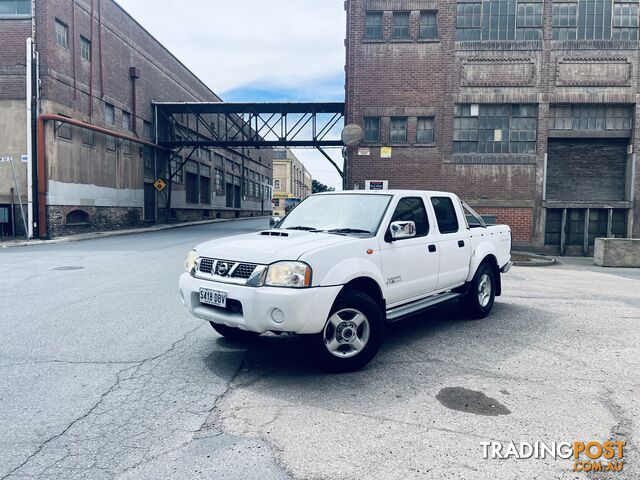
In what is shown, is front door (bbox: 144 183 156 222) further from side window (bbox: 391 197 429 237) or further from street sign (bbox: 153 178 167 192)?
side window (bbox: 391 197 429 237)

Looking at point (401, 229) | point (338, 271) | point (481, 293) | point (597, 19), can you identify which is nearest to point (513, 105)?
point (597, 19)

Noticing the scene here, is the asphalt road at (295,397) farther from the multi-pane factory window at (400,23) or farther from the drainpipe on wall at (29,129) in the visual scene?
the drainpipe on wall at (29,129)

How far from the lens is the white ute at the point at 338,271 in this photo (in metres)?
4.17

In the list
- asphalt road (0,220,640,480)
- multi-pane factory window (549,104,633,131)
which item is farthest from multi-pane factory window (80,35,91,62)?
multi-pane factory window (549,104,633,131)

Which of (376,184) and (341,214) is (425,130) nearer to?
(376,184)

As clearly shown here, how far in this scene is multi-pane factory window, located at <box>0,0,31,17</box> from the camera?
21.2 metres

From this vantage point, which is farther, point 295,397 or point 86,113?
point 86,113

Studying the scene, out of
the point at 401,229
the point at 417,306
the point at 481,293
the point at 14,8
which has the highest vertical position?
the point at 14,8

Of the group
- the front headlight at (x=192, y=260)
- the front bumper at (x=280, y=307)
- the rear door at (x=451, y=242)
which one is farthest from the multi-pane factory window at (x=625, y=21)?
the front headlight at (x=192, y=260)

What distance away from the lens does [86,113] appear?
24047mm

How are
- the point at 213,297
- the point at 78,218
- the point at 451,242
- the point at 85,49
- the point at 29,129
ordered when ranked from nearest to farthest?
the point at 213,297, the point at 451,242, the point at 29,129, the point at 78,218, the point at 85,49

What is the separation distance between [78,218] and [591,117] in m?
23.3

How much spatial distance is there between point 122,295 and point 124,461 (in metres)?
5.72

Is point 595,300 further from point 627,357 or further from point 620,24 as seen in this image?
point 620,24
